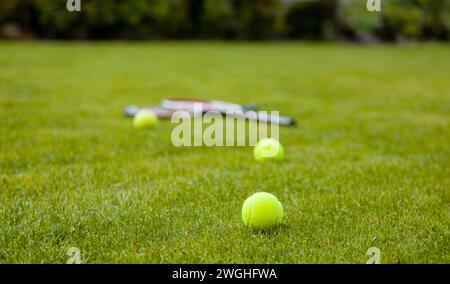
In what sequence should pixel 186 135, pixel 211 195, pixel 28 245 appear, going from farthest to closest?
pixel 186 135 → pixel 211 195 → pixel 28 245

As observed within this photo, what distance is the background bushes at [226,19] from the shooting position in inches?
968

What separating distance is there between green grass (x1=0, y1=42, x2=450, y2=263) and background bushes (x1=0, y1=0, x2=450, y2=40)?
1679 centimetres

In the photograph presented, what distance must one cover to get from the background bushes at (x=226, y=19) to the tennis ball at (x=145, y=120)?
19.7 metres

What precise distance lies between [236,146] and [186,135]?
2.33 ft

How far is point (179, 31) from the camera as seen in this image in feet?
90.6

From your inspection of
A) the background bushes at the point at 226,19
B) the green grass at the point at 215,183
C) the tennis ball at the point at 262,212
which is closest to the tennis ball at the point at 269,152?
the green grass at the point at 215,183

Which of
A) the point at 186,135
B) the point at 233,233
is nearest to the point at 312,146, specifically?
the point at 186,135

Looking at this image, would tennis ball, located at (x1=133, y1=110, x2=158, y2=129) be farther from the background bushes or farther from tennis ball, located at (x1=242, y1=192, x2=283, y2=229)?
the background bushes

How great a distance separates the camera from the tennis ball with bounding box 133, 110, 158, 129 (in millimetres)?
6242

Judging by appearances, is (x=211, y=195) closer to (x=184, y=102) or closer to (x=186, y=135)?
(x=186, y=135)

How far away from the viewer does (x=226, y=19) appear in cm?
2812

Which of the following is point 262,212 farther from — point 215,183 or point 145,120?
point 145,120

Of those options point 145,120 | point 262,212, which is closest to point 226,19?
point 145,120

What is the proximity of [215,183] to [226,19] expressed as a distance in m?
25.0
